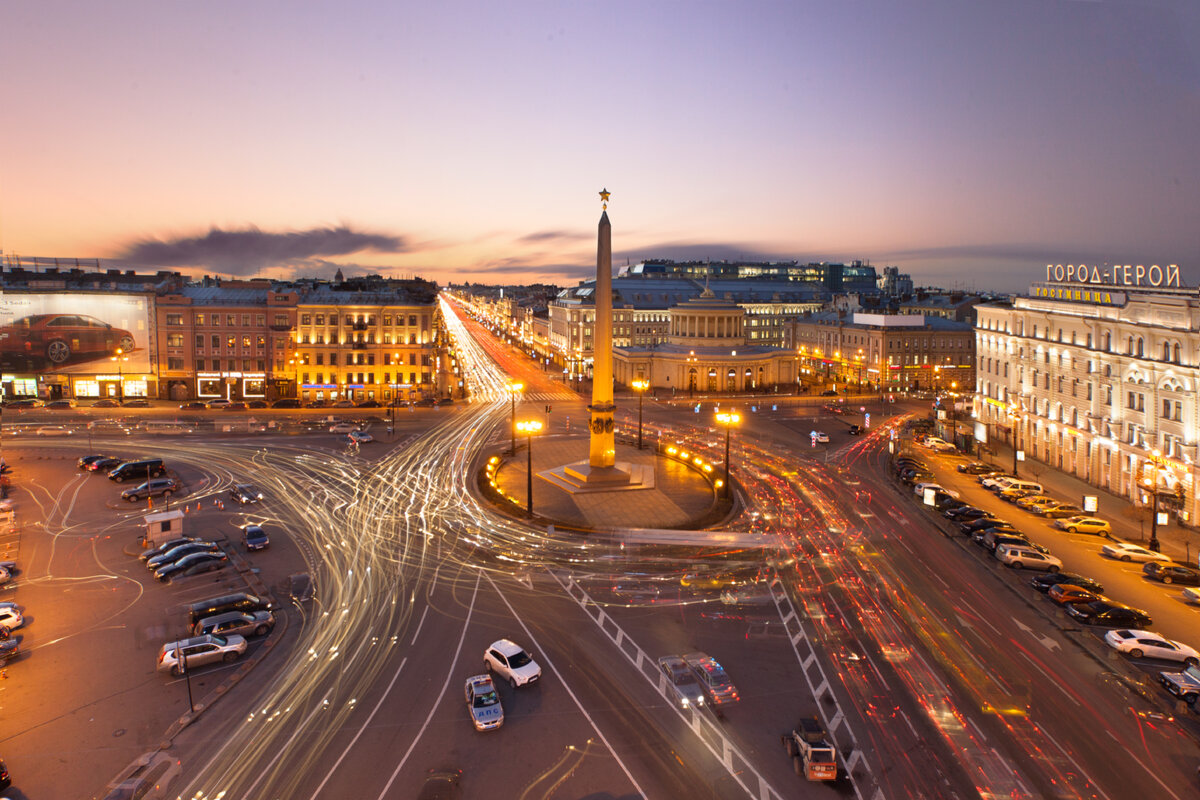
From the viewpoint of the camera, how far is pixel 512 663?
21.0m

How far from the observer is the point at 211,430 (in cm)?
6381

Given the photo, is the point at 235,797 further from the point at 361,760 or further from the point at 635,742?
the point at 635,742

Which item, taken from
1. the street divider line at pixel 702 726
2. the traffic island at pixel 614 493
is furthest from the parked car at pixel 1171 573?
the street divider line at pixel 702 726

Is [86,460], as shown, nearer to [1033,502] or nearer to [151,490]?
[151,490]

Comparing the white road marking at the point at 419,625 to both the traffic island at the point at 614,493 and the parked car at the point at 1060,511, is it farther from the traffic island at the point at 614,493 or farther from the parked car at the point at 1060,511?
the parked car at the point at 1060,511

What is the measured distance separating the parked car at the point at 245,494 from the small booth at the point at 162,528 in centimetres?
682

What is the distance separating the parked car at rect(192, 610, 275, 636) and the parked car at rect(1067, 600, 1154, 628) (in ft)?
92.7

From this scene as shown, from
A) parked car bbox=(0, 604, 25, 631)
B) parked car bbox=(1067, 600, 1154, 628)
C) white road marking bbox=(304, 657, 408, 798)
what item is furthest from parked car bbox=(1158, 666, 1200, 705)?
parked car bbox=(0, 604, 25, 631)

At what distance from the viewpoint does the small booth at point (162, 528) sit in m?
32.5

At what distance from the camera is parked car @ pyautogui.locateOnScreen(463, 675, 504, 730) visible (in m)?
18.4

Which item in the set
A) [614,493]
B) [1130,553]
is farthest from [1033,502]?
[614,493]

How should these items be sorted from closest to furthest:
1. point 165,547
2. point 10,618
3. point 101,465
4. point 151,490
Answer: point 10,618 < point 165,547 < point 151,490 < point 101,465

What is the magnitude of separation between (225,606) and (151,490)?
817 inches

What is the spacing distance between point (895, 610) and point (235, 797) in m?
21.2
